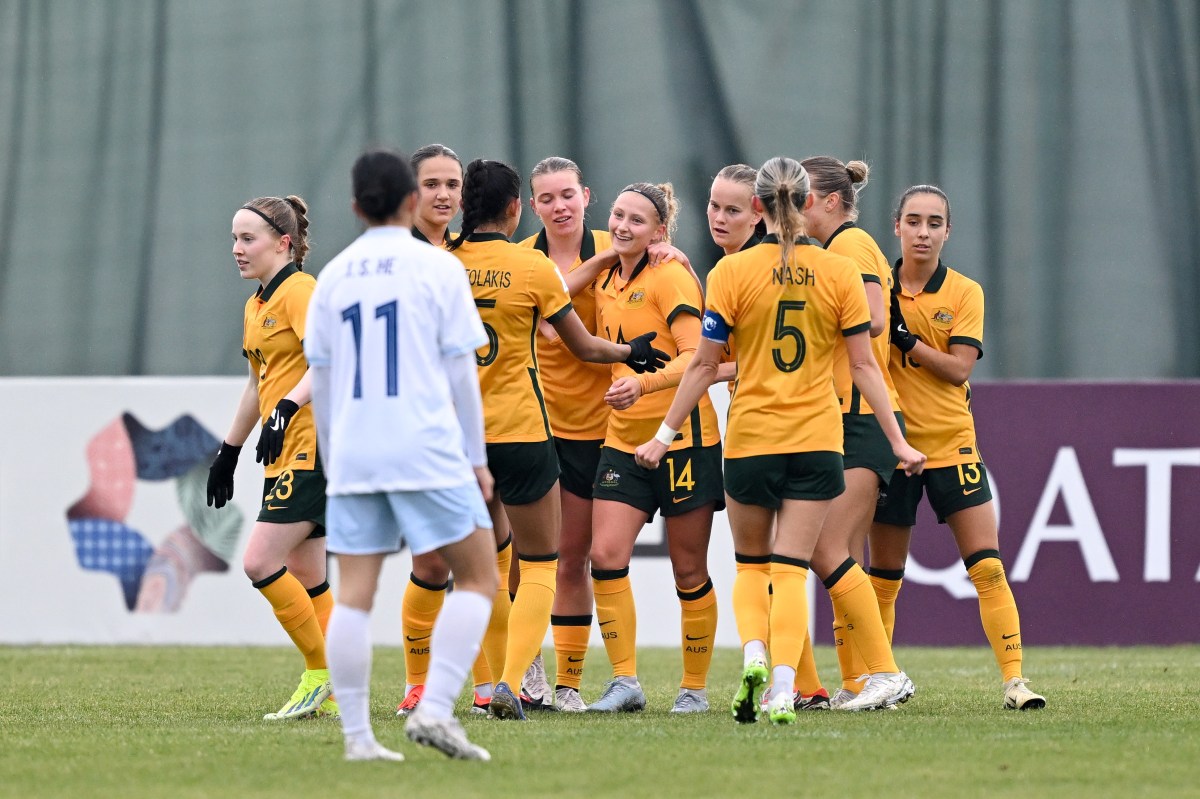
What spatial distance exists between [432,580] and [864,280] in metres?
1.98

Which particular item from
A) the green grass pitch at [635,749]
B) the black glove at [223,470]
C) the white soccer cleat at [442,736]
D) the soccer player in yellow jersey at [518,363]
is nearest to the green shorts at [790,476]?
the soccer player in yellow jersey at [518,363]

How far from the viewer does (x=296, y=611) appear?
22.0 feet

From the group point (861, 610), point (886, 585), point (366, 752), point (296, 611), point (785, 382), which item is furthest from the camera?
point (886, 585)

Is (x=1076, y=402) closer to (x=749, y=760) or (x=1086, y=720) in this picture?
(x=1086, y=720)

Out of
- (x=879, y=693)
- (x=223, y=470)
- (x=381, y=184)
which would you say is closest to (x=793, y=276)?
(x=381, y=184)

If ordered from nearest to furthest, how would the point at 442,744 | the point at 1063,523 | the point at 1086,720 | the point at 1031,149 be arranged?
the point at 442,744 → the point at 1086,720 → the point at 1063,523 → the point at 1031,149

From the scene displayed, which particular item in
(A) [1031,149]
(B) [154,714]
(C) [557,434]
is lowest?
(B) [154,714]

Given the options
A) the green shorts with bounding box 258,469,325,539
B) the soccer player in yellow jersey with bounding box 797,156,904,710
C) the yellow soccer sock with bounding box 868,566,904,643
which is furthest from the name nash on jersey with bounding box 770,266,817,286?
the green shorts with bounding box 258,469,325,539

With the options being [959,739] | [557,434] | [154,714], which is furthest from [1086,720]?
[154,714]

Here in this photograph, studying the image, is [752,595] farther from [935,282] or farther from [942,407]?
[935,282]

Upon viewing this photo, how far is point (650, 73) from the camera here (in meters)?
13.1

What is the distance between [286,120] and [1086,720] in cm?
881

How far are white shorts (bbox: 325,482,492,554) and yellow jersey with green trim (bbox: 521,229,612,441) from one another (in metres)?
2.00

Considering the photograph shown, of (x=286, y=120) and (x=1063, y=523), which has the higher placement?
(x=286, y=120)
